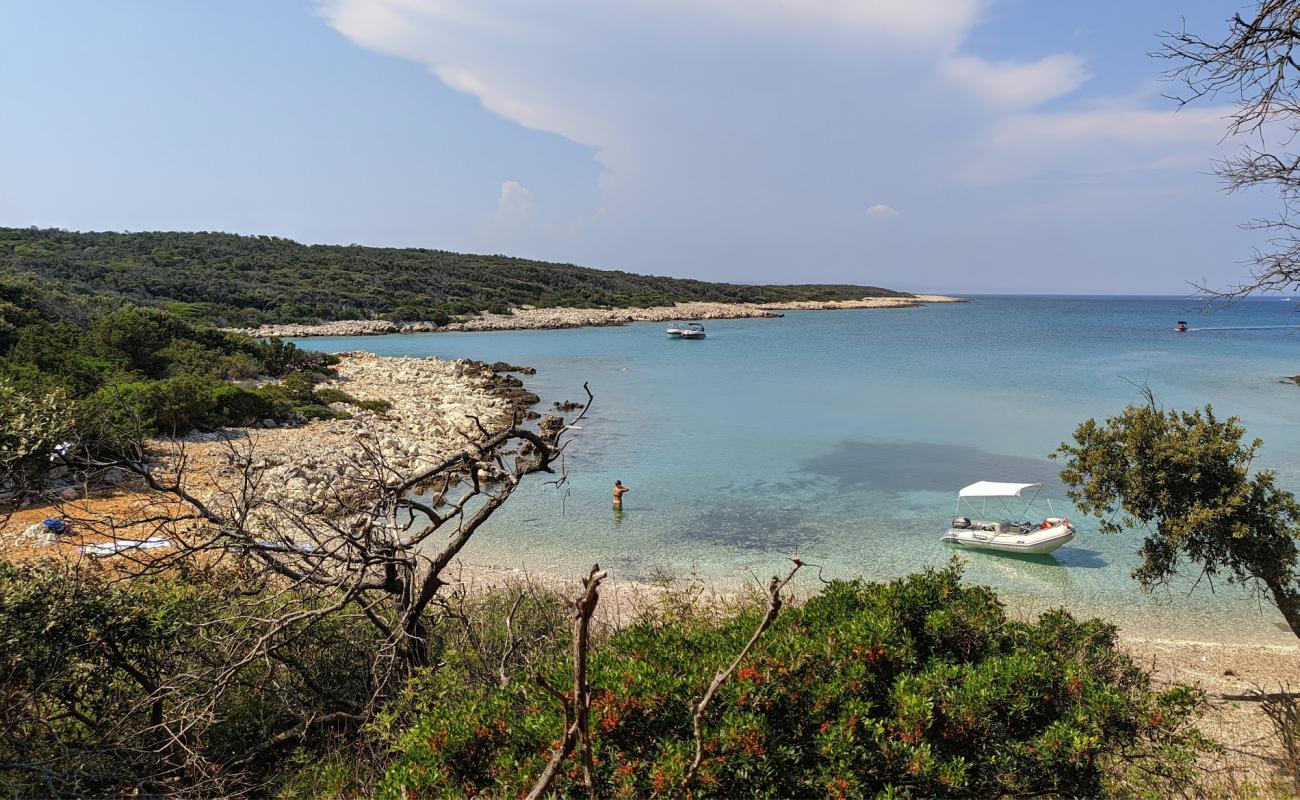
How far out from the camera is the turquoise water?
12258mm

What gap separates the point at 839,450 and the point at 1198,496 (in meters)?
13.6

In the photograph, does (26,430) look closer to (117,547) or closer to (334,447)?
(117,547)

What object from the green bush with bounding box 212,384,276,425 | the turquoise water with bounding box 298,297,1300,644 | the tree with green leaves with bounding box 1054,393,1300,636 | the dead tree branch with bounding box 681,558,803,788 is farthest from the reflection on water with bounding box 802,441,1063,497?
the dead tree branch with bounding box 681,558,803,788

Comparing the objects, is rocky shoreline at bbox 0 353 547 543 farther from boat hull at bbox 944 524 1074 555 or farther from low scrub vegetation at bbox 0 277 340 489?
boat hull at bbox 944 524 1074 555

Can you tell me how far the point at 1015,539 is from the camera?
12.6 meters

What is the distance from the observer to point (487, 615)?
7117 mm

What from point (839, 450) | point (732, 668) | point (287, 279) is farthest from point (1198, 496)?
point (287, 279)

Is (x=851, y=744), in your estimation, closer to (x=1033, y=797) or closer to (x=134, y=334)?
(x=1033, y=797)

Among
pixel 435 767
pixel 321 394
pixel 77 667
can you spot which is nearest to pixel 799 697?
pixel 435 767

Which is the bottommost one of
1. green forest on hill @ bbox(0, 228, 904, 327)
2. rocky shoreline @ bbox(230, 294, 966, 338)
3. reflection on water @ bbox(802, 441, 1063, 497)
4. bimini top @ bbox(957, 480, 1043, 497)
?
reflection on water @ bbox(802, 441, 1063, 497)

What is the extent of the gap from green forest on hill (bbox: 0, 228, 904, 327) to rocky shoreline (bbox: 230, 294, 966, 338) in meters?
2.15

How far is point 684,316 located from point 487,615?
76.4m

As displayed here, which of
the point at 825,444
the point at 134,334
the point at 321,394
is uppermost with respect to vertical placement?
the point at 134,334

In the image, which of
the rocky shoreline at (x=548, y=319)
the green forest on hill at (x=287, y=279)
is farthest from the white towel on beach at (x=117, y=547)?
the rocky shoreline at (x=548, y=319)
